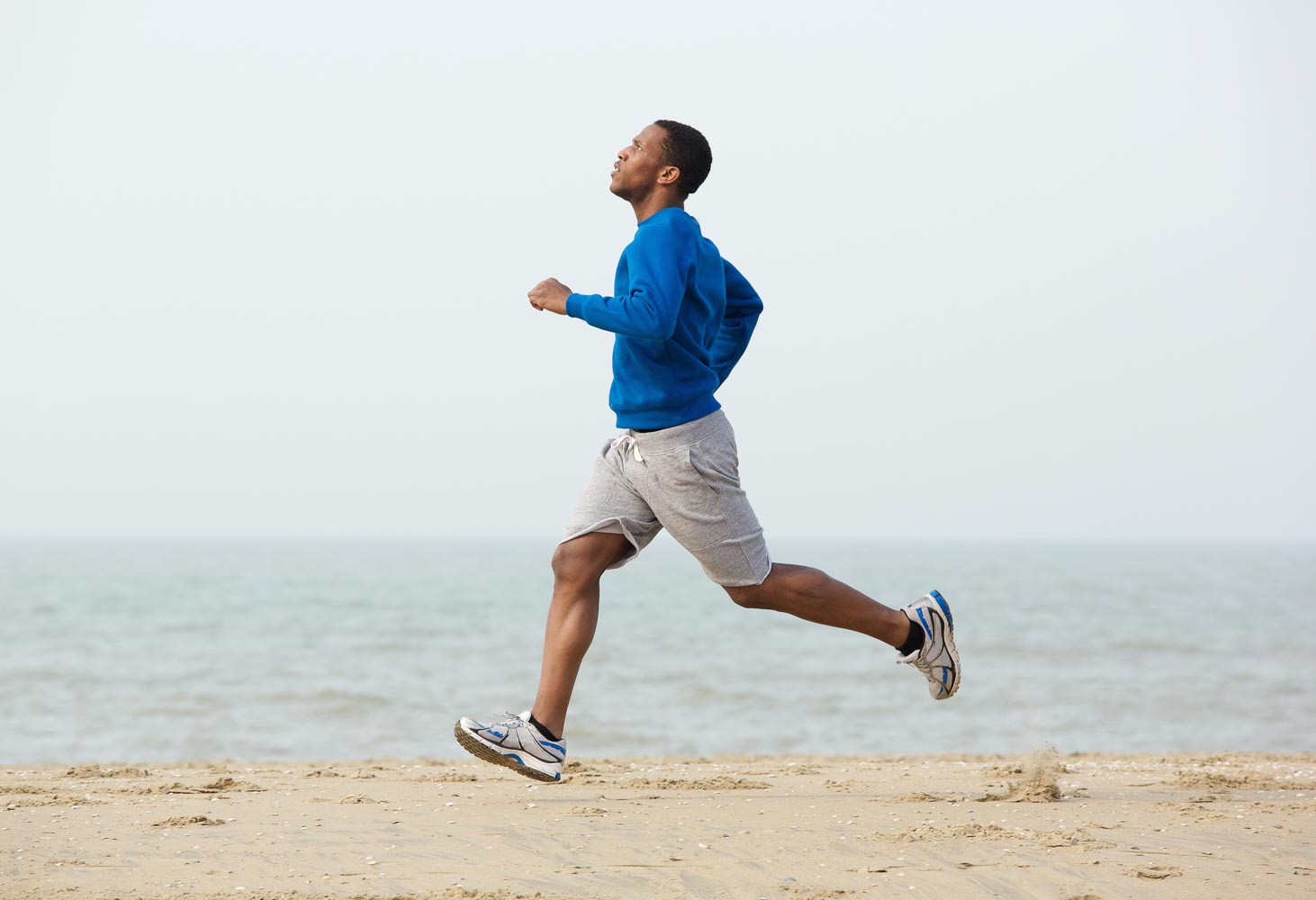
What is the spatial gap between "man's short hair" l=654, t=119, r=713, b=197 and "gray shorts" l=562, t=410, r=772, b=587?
0.73 metres

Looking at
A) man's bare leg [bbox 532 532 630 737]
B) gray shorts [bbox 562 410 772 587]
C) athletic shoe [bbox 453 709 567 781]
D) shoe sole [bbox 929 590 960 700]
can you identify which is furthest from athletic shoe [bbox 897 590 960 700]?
athletic shoe [bbox 453 709 567 781]

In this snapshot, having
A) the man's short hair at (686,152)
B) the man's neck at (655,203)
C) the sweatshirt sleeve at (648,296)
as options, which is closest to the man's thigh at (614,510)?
the sweatshirt sleeve at (648,296)

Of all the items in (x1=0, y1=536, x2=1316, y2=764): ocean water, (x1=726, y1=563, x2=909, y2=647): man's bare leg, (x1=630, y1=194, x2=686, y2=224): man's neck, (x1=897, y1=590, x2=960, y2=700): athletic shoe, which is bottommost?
(x1=0, y1=536, x2=1316, y2=764): ocean water

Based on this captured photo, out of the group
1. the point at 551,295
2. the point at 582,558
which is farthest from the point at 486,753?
the point at 551,295

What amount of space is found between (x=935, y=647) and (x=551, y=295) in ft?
5.60

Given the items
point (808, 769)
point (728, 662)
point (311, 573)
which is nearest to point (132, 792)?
point (808, 769)

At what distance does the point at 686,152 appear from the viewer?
3.63 metres

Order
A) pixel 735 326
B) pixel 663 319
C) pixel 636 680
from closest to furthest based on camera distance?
pixel 663 319
pixel 735 326
pixel 636 680

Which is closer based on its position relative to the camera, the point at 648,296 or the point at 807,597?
the point at 648,296

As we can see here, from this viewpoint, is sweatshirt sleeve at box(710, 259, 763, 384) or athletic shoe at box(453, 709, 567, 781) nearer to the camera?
athletic shoe at box(453, 709, 567, 781)

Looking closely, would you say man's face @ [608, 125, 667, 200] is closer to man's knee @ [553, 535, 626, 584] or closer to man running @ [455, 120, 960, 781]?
man running @ [455, 120, 960, 781]

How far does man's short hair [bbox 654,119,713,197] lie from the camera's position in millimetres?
3625

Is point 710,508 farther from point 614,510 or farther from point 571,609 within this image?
point 571,609

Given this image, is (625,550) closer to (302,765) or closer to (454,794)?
(454,794)
